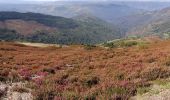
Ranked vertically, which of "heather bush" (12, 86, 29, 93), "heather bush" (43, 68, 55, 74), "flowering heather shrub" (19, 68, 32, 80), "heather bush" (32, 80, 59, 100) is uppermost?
"heather bush" (32, 80, 59, 100)

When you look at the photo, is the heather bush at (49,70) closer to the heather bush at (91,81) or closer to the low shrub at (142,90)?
the heather bush at (91,81)

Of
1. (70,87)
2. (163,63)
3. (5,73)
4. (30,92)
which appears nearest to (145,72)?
(163,63)

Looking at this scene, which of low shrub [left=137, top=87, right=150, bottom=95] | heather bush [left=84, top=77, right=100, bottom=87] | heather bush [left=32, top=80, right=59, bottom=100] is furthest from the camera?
heather bush [left=84, top=77, right=100, bottom=87]

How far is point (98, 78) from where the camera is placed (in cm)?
1842

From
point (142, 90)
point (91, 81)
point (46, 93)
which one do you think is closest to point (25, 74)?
point (91, 81)

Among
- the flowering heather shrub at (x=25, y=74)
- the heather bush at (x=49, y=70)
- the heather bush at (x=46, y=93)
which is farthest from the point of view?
the heather bush at (x=49, y=70)

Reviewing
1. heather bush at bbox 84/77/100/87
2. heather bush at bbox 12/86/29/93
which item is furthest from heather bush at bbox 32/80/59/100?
heather bush at bbox 84/77/100/87

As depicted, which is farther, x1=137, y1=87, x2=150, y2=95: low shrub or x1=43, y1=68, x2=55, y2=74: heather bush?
x1=43, y1=68, x2=55, y2=74: heather bush

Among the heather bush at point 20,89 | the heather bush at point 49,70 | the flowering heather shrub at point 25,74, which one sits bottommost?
the heather bush at point 49,70

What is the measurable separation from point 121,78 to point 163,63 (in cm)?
467

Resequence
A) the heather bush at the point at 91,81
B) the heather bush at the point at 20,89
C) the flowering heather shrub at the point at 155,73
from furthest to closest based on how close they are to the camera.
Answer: the flowering heather shrub at the point at 155,73, the heather bush at the point at 91,81, the heather bush at the point at 20,89

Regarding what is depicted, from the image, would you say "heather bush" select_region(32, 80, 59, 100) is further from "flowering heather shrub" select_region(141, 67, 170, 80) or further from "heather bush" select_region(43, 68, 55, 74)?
"heather bush" select_region(43, 68, 55, 74)

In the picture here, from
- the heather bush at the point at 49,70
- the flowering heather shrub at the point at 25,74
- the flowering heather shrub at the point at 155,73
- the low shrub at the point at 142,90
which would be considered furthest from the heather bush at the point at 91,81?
the heather bush at the point at 49,70

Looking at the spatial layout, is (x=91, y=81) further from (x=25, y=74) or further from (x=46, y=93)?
(x=25, y=74)
